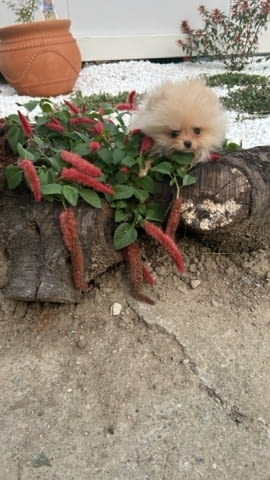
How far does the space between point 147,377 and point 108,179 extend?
78cm

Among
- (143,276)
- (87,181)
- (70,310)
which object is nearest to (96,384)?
(70,310)

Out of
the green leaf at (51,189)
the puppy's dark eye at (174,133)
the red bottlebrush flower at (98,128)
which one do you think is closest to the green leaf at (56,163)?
the green leaf at (51,189)

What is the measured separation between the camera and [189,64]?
6.13 m

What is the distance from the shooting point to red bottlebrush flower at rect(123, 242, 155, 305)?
1957 millimetres

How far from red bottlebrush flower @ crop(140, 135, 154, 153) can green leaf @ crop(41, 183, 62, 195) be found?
0.38m

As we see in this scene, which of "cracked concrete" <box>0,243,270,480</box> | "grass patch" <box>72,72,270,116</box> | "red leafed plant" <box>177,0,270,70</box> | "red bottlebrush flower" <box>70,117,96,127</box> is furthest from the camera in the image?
"red leafed plant" <box>177,0,270,70</box>

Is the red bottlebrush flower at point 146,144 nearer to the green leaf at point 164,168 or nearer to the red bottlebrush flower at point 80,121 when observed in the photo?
the green leaf at point 164,168

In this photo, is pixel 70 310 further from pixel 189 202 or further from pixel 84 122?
pixel 84 122

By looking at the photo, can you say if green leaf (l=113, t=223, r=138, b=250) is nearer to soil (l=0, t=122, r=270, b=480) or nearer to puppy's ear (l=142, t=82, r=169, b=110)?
soil (l=0, t=122, r=270, b=480)

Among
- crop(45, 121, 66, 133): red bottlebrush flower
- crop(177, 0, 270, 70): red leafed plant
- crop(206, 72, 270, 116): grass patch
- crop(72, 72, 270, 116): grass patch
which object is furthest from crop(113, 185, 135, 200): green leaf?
crop(177, 0, 270, 70): red leafed plant

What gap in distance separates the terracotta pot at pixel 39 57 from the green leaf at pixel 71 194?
133 inches

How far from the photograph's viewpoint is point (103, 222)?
195cm

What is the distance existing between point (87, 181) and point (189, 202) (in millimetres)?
405

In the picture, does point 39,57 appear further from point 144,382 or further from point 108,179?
point 144,382
